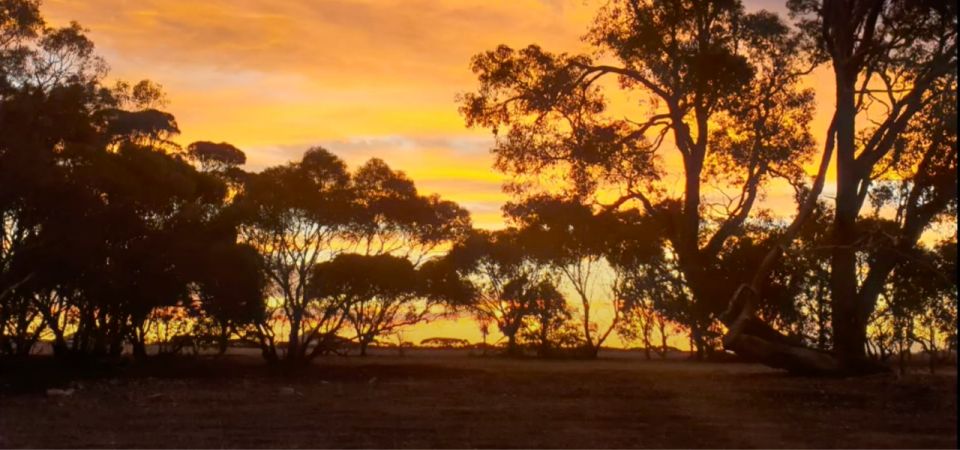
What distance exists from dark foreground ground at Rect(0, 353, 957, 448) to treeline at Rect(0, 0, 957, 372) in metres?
2.96

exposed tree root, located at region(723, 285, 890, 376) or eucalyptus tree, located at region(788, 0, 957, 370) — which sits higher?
eucalyptus tree, located at region(788, 0, 957, 370)

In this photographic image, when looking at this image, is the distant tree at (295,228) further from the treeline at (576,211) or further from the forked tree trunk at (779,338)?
the forked tree trunk at (779,338)

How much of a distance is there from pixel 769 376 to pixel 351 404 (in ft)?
33.8

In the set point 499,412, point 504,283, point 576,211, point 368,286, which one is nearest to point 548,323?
point 504,283

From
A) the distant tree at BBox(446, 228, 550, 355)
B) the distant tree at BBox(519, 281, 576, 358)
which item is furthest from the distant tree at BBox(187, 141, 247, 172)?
the distant tree at BBox(519, 281, 576, 358)

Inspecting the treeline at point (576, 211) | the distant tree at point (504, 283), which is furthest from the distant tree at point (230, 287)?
the distant tree at point (504, 283)

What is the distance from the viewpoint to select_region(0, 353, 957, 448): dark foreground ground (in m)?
13.6

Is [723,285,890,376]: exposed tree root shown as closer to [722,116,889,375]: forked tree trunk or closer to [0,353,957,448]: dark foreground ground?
[722,116,889,375]: forked tree trunk

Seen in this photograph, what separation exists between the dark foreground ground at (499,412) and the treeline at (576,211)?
2961 mm

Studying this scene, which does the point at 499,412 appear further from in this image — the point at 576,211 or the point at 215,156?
the point at 215,156

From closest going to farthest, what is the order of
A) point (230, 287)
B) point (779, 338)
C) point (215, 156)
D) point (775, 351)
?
point (775, 351) < point (779, 338) < point (230, 287) < point (215, 156)

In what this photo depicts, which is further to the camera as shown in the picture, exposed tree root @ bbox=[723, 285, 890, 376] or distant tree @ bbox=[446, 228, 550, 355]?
distant tree @ bbox=[446, 228, 550, 355]

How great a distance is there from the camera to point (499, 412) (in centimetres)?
1756

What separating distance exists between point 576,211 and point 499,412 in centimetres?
956
